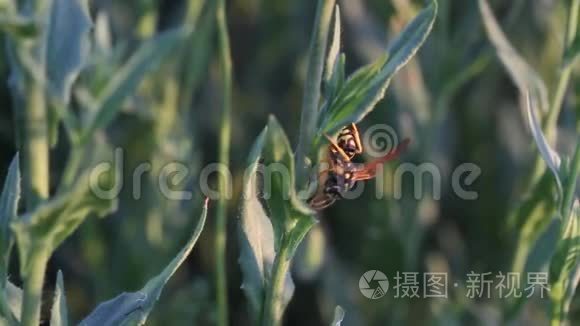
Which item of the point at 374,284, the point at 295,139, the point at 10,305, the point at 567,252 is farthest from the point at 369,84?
the point at 295,139

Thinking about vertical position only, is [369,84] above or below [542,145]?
above

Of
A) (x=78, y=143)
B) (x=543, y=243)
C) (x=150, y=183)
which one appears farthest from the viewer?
(x=150, y=183)

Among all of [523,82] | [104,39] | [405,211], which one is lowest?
[405,211]

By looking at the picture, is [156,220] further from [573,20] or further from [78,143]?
[573,20]

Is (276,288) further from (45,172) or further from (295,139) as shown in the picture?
(295,139)

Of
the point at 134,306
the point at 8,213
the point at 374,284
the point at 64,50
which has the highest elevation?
the point at 64,50

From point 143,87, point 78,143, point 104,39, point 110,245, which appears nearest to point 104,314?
point 78,143

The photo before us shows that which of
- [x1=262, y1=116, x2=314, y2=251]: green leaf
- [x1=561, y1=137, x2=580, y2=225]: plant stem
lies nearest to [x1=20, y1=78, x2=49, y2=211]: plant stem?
[x1=262, y1=116, x2=314, y2=251]: green leaf
